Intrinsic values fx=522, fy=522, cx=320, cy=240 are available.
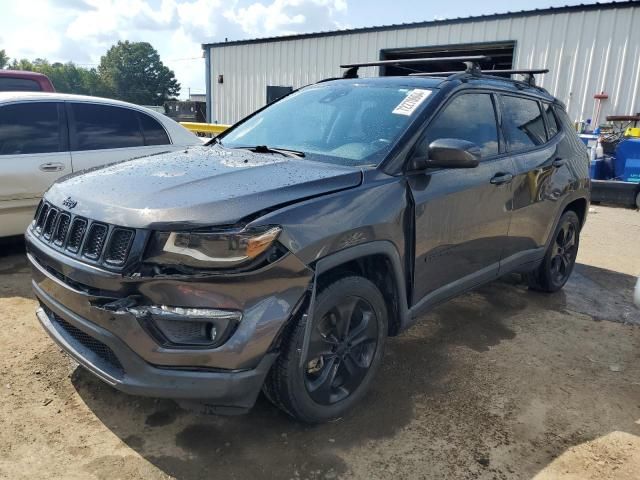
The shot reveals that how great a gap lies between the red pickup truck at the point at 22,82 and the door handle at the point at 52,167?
8.69ft

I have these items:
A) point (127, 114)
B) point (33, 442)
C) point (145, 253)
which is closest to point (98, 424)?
point (33, 442)

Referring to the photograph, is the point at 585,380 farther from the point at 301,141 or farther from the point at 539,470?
the point at 301,141

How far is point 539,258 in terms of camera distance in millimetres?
4461

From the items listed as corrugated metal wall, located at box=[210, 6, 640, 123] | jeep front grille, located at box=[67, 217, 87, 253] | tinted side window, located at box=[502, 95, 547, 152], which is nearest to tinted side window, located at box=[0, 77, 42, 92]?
jeep front grille, located at box=[67, 217, 87, 253]

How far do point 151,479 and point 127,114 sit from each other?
13.9 ft

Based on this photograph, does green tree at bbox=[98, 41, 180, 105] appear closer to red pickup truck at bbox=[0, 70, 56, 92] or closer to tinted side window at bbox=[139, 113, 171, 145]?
red pickup truck at bbox=[0, 70, 56, 92]

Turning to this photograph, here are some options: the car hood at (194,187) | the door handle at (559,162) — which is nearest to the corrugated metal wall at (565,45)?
the door handle at (559,162)

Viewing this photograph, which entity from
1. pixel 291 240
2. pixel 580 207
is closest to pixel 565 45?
pixel 580 207

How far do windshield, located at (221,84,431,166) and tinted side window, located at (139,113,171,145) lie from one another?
213cm

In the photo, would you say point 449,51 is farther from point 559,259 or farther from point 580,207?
point 559,259

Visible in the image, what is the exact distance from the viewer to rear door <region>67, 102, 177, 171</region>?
511cm

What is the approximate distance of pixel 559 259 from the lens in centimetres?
498

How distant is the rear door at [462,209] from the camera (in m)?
3.06

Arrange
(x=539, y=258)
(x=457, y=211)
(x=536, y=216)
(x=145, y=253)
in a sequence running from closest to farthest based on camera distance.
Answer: (x=145, y=253), (x=457, y=211), (x=536, y=216), (x=539, y=258)
